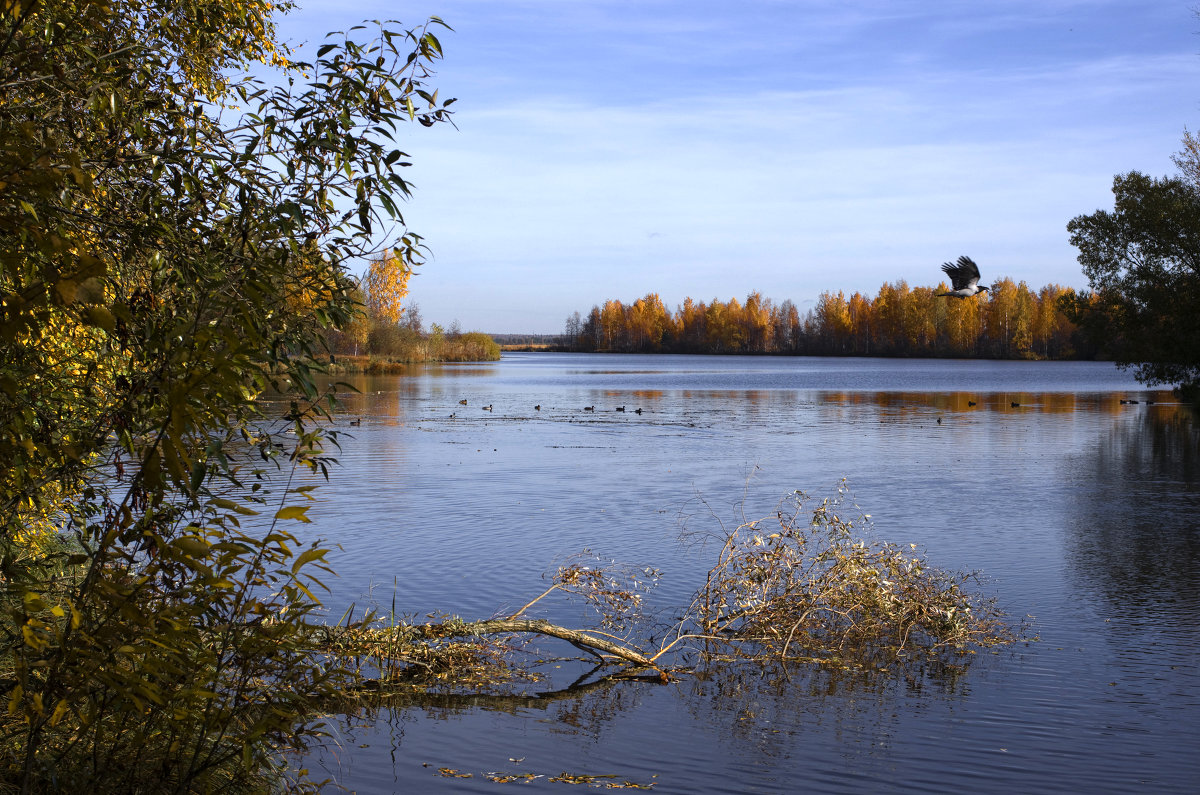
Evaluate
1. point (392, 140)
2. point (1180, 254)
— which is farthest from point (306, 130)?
point (1180, 254)

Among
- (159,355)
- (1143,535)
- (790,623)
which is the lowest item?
(1143,535)

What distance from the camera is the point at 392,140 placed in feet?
16.7

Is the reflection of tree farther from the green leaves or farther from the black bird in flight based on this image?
the green leaves

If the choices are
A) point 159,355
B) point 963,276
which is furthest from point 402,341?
point 159,355

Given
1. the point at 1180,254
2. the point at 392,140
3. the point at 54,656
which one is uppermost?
the point at 1180,254

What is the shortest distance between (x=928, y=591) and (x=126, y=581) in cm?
907

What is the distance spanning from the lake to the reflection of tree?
0.08 metres

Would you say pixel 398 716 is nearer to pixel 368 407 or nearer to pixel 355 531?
pixel 355 531

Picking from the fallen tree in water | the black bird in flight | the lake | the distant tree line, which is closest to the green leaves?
the lake

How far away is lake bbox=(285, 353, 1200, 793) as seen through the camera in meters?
8.04

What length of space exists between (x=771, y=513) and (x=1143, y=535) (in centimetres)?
659

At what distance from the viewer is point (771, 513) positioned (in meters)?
19.0

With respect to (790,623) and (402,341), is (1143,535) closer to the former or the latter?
(790,623)

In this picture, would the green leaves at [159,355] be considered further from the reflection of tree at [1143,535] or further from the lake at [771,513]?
the reflection of tree at [1143,535]
